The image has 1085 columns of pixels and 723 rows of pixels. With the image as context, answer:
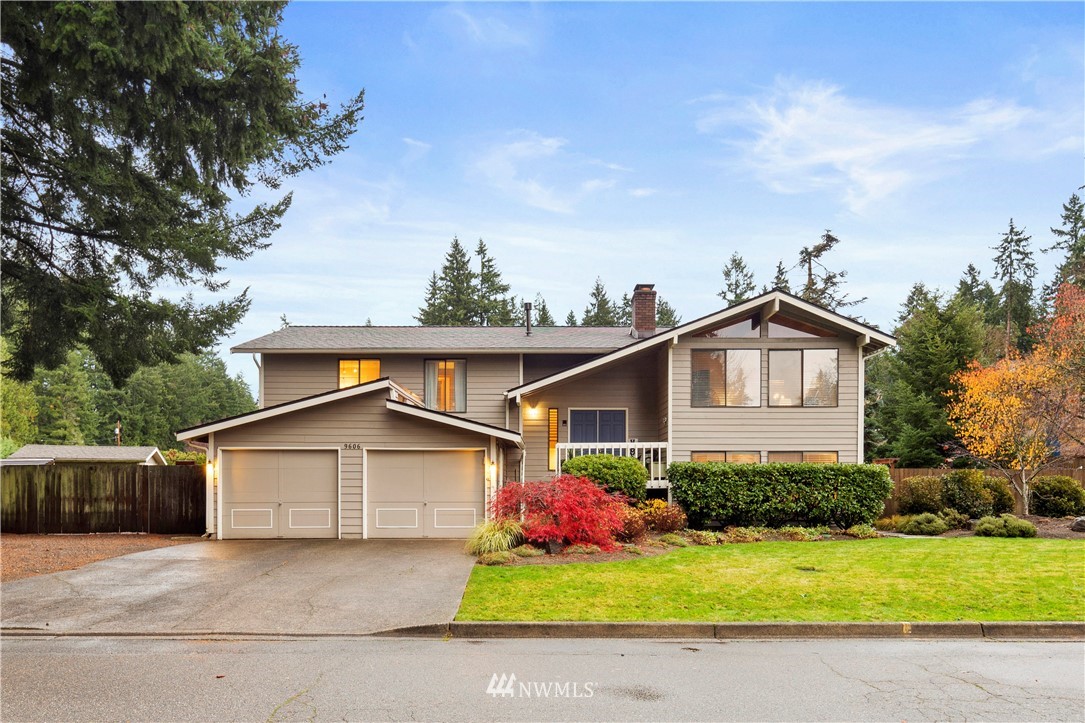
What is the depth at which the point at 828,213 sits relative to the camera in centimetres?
4253

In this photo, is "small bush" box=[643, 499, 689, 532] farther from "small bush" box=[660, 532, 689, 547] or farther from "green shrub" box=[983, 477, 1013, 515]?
"green shrub" box=[983, 477, 1013, 515]

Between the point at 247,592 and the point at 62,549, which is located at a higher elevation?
the point at 247,592

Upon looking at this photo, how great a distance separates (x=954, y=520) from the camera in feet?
54.1

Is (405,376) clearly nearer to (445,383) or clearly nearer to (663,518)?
(445,383)

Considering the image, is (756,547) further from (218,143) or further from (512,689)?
(218,143)

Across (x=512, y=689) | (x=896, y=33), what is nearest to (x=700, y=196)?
(x=896, y=33)

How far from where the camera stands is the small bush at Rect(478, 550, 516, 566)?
1173cm

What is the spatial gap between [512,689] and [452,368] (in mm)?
15952

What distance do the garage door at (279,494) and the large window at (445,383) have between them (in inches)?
215

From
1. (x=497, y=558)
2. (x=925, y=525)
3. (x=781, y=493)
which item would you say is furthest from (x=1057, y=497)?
(x=497, y=558)

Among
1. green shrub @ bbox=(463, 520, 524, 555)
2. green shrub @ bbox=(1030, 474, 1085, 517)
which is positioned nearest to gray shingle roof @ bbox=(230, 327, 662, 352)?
green shrub @ bbox=(463, 520, 524, 555)

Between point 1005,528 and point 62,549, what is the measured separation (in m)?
20.8

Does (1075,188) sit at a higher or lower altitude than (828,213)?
higher

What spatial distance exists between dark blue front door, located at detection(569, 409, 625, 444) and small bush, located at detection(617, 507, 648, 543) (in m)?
6.85
